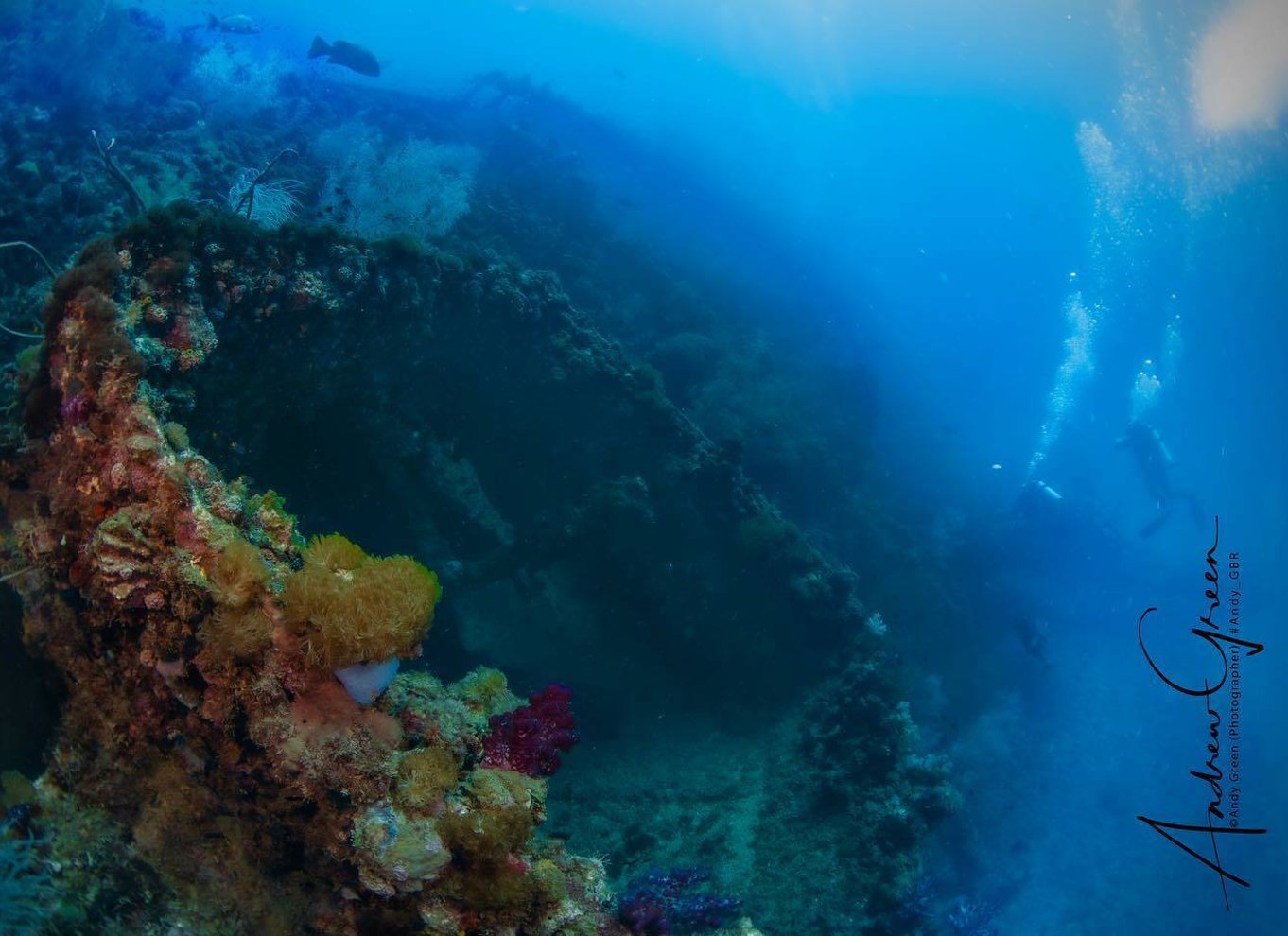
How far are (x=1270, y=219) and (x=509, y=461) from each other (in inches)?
2234

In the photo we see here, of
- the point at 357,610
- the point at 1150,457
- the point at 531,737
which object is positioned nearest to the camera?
the point at 357,610

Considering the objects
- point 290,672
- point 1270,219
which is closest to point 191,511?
point 290,672

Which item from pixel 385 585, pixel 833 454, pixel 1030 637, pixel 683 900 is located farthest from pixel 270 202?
pixel 1030 637

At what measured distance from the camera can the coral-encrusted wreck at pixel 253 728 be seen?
10.5 ft

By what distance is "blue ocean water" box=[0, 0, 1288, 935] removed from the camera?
9.74m

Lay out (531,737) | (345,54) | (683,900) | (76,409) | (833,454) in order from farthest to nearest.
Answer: (345,54), (833,454), (683,900), (531,737), (76,409)

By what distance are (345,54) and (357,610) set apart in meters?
30.2

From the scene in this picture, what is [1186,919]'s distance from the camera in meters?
21.2

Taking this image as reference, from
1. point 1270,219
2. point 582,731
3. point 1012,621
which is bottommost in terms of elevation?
point 1012,621

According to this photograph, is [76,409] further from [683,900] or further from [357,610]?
[683,900]

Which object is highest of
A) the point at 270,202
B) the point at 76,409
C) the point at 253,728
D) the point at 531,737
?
the point at 270,202

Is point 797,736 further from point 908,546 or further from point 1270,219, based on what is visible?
point 1270,219

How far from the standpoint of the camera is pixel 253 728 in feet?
10.5

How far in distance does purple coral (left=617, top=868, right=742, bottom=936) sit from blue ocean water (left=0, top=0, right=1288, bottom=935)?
1.63ft
